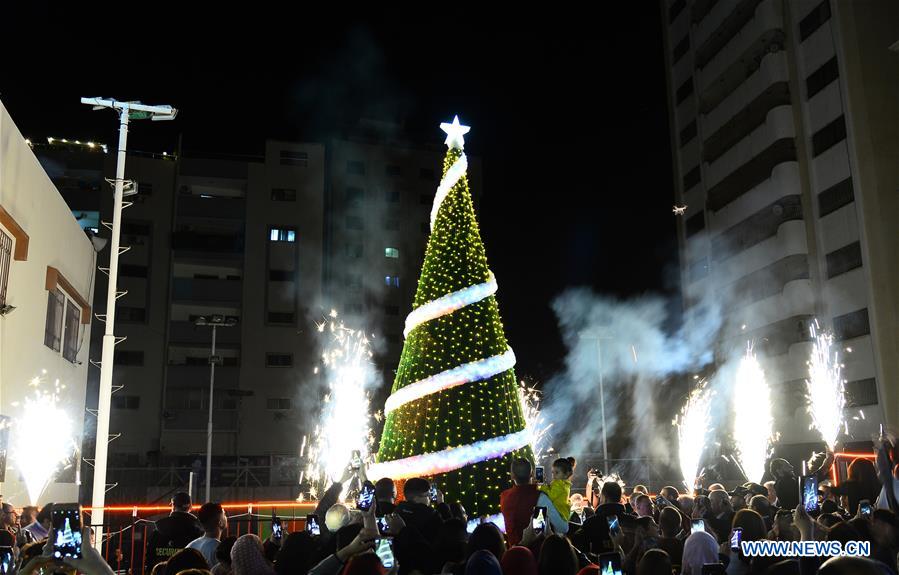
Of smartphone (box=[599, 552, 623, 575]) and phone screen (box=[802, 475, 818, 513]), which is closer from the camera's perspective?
smartphone (box=[599, 552, 623, 575])

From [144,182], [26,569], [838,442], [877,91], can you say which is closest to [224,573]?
[26,569]

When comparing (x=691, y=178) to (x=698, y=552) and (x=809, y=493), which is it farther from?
(x=698, y=552)

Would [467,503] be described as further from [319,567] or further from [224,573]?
[319,567]

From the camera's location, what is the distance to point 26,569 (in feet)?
13.3

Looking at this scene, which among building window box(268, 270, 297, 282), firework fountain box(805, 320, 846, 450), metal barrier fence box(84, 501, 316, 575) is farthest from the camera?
building window box(268, 270, 297, 282)

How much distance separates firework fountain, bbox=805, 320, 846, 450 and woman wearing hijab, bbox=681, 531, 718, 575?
28.2 meters

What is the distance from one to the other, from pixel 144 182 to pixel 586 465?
2925 cm

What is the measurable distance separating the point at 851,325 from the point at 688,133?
17517 mm

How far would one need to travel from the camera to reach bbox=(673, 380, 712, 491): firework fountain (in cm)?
4009

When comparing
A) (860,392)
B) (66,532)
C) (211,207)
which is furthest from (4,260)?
(211,207)

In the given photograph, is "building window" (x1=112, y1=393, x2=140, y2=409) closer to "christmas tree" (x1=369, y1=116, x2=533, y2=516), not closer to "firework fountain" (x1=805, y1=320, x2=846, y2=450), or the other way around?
"christmas tree" (x1=369, y1=116, x2=533, y2=516)

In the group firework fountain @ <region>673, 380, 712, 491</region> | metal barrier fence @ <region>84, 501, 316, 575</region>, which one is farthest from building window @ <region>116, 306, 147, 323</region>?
firework fountain @ <region>673, 380, 712, 491</region>

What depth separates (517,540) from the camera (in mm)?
7598

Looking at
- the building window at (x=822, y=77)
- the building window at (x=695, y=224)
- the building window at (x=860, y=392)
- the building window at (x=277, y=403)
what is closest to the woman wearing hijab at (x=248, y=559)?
the building window at (x=860, y=392)
